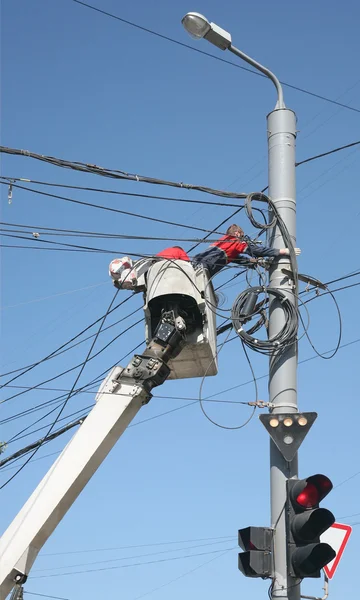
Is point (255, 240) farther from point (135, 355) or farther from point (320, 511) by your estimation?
point (320, 511)

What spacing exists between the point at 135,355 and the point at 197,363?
A: 2.81 feet

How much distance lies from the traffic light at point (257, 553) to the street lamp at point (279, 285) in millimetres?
51

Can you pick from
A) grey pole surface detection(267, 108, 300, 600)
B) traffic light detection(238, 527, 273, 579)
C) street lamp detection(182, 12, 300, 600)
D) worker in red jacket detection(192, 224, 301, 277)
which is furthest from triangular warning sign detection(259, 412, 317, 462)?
worker in red jacket detection(192, 224, 301, 277)

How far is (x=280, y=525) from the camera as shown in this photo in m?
8.47

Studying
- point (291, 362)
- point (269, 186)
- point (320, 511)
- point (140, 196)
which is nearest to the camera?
point (320, 511)

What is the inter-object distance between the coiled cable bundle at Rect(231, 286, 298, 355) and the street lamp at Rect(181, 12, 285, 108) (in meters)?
2.35

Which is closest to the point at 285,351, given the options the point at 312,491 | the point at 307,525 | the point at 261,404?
the point at 261,404

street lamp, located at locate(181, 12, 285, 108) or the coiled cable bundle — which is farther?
street lamp, located at locate(181, 12, 285, 108)

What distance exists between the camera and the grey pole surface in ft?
27.4

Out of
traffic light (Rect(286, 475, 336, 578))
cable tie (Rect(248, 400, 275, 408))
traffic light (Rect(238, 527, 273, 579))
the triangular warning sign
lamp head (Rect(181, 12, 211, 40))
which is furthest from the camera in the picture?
lamp head (Rect(181, 12, 211, 40))

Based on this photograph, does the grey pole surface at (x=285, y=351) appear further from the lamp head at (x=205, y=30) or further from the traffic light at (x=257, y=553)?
the lamp head at (x=205, y=30)

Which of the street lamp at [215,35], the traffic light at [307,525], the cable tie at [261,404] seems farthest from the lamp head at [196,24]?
the traffic light at [307,525]

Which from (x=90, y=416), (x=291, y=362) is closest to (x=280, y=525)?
(x=291, y=362)

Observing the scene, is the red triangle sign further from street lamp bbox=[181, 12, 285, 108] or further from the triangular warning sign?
street lamp bbox=[181, 12, 285, 108]
